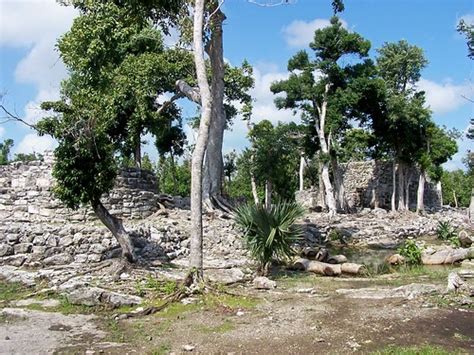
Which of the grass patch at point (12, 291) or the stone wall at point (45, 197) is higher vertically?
the stone wall at point (45, 197)

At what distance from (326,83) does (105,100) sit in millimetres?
12771

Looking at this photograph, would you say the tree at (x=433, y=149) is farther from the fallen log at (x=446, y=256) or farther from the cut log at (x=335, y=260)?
the cut log at (x=335, y=260)

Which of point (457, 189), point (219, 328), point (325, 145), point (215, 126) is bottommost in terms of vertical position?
point (219, 328)

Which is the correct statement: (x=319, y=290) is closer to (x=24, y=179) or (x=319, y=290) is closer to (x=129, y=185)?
(x=129, y=185)

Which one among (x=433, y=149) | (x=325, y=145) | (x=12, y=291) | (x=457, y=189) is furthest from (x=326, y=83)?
(x=457, y=189)

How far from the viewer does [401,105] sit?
2711 cm

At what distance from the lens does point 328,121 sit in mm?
25812

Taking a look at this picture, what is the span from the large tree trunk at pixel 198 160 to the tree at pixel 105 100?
7.89 feet

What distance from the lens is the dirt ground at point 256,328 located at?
18.2ft

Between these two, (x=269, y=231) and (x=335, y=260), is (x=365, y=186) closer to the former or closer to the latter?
(x=335, y=260)

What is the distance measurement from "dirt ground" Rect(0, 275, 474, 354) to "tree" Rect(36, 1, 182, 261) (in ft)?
10.8

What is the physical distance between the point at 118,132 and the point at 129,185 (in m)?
6.15

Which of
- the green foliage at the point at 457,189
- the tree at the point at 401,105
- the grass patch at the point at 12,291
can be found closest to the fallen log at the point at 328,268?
the grass patch at the point at 12,291

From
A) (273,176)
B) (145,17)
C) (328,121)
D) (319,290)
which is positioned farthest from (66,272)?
(328,121)
